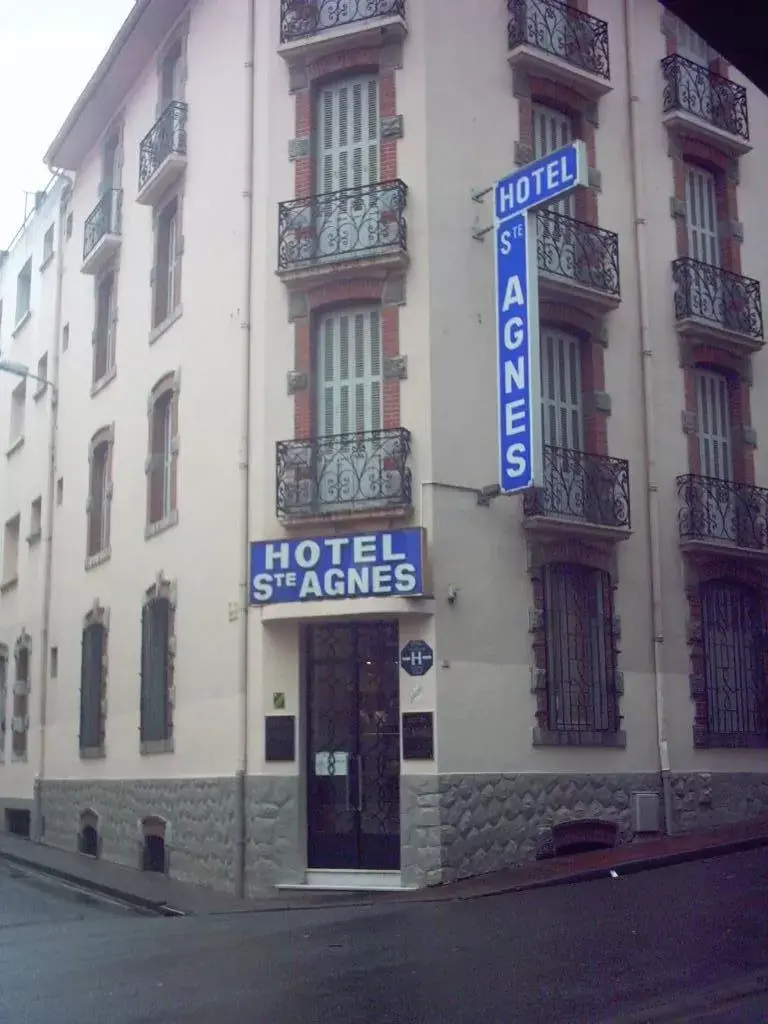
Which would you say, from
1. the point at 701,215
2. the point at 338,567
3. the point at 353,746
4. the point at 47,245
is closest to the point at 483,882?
the point at 353,746

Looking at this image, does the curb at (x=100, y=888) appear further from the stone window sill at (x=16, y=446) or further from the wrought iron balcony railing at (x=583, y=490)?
the stone window sill at (x=16, y=446)

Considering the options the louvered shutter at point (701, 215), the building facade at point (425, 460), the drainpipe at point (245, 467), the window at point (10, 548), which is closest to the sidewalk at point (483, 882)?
the building facade at point (425, 460)

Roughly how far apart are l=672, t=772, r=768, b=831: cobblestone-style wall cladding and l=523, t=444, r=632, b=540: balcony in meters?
3.44

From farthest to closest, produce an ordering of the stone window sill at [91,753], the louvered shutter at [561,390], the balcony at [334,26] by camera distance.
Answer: the stone window sill at [91,753], the louvered shutter at [561,390], the balcony at [334,26]

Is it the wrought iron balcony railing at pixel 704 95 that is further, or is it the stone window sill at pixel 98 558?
the stone window sill at pixel 98 558

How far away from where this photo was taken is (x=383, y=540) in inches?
592

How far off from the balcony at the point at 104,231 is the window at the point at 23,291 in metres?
7.01

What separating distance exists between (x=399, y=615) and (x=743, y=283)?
782cm

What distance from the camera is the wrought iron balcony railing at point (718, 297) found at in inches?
710

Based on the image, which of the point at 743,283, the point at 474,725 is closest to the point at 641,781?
the point at 474,725

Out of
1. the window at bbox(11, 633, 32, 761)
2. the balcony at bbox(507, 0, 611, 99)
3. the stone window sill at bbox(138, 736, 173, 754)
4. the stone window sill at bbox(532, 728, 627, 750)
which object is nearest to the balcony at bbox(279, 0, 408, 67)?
the balcony at bbox(507, 0, 611, 99)

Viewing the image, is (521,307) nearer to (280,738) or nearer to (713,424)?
(713,424)

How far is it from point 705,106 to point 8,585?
674 inches

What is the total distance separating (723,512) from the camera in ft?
58.3
